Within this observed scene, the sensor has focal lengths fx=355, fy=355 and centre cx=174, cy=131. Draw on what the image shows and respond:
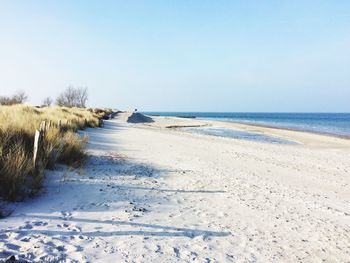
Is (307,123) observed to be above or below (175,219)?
below

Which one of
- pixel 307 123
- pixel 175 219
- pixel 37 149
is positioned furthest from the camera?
pixel 307 123

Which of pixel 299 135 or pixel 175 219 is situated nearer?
pixel 175 219

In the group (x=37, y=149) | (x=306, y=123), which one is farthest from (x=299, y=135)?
(x=306, y=123)

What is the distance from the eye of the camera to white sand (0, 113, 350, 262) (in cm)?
427

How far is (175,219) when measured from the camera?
5508mm

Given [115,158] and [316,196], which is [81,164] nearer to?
[115,158]

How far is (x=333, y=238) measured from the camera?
17.5 ft

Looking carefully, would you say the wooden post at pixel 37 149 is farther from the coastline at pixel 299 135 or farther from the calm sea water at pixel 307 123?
the calm sea water at pixel 307 123

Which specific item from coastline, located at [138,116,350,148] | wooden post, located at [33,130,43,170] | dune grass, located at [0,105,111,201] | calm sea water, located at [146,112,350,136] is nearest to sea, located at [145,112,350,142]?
calm sea water, located at [146,112,350,136]

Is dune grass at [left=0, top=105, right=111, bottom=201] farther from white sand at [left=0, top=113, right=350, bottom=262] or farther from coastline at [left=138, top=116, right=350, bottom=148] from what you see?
coastline at [left=138, top=116, right=350, bottom=148]

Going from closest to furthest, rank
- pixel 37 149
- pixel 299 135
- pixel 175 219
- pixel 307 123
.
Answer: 1. pixel 175 219
2. pixel 37 149
3. pixel 299 135
4. pixel 307 123

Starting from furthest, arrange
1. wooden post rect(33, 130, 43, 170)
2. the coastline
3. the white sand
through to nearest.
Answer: the coastline
wooden post rect(33, 130, 43, 170)
the white sand

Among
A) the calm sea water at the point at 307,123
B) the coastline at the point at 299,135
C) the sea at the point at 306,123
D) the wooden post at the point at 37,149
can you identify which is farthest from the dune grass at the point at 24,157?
the calm sea water at the point at 307,123

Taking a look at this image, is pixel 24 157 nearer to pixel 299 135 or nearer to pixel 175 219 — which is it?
pixel 175 219
